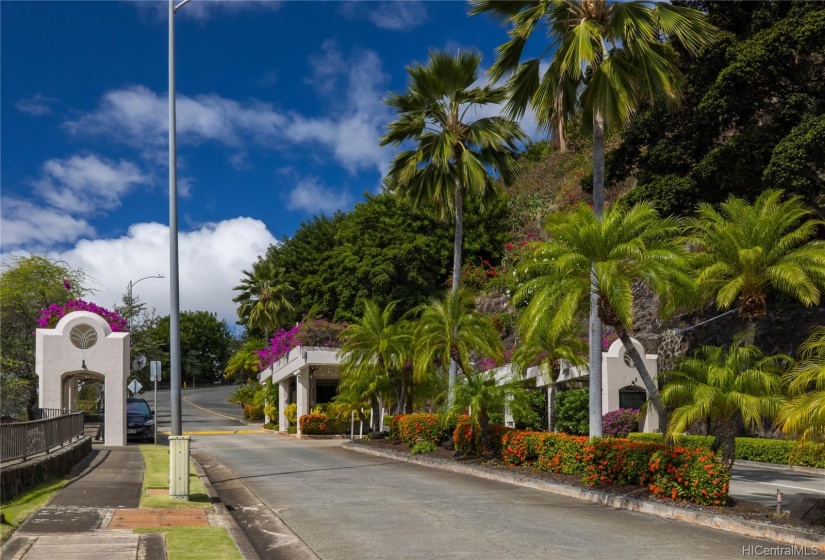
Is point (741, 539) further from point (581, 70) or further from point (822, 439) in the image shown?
point (581, 70)

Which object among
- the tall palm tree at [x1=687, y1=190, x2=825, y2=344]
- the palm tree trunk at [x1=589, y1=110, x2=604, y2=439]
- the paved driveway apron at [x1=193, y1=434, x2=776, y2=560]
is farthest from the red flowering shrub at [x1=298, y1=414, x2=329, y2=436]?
the tall palm tree at [x1=687, y1=190, x2=825, y2=344]

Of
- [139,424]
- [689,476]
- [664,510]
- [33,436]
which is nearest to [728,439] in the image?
[689,476]

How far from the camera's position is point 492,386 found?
21094 millimetres

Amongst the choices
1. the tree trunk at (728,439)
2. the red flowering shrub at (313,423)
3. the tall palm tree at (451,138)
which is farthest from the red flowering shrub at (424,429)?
the tree trunk at (728,439)

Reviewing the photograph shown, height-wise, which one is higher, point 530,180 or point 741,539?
point 530,180

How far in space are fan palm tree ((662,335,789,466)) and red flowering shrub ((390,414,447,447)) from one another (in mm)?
12025

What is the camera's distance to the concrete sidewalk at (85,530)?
873 cm

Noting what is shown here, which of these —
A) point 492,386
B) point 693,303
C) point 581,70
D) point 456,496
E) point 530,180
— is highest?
point 530,180

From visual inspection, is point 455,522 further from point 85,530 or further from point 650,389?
point 85,530

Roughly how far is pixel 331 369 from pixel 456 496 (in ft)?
90.6

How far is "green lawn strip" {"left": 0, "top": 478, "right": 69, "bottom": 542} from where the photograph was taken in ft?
31.7

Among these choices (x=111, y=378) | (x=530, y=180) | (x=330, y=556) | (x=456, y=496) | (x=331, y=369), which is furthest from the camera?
(x=530, y=180)

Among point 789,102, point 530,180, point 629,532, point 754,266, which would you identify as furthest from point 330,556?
point 530,180

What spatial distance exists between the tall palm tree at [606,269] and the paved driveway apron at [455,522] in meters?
3.35
